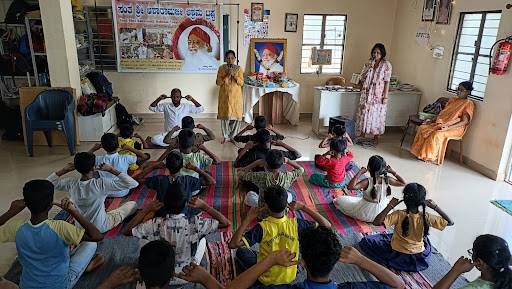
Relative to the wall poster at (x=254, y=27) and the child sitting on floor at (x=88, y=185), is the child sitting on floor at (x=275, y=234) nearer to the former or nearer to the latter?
the child sitting on floor at (x=88, y=185)

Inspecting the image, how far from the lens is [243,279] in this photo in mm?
1816

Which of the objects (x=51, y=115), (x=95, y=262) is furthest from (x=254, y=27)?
(x=95, y=262)

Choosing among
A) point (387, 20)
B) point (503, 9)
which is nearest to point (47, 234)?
point (503, 9)

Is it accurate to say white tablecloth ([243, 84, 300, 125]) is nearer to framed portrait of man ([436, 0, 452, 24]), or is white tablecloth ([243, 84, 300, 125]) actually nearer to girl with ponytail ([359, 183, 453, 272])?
framed portrait of man ([436, 0, 452, 24])

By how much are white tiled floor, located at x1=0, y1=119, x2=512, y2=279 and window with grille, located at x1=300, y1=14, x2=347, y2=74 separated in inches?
62.4

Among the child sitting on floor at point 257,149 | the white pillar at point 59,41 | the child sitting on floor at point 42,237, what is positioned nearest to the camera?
the child sitting on floor at point 42,237

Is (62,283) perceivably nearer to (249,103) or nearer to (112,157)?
(112,157)

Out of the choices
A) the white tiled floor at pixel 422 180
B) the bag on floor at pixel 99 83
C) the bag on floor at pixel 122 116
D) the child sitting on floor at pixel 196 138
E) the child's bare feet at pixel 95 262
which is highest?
the bag on floor at pixel 99 83

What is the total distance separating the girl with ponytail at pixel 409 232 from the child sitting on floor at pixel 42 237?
209 cm

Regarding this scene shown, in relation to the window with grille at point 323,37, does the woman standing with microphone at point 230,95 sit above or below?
below

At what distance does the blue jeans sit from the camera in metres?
2.54

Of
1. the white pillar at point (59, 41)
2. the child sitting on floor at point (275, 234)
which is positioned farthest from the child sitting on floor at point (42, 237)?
the white pillar at point (59, 41)

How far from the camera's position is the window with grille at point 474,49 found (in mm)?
5199

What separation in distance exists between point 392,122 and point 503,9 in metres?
2.42
